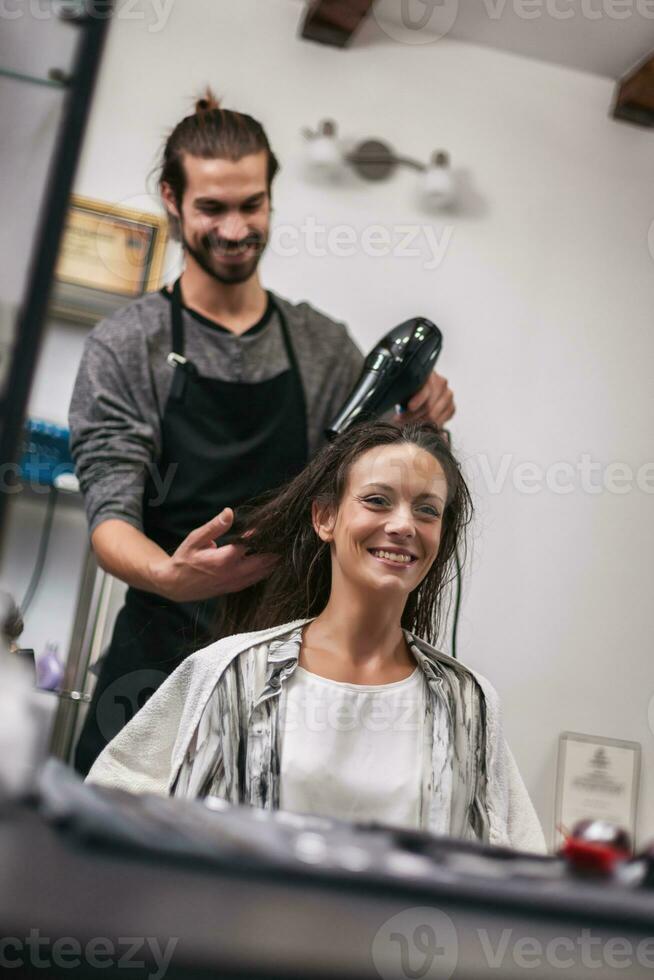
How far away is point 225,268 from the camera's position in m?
2.11

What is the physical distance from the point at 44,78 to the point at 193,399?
52.8 inches

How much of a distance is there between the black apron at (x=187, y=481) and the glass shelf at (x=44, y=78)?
1.28 m

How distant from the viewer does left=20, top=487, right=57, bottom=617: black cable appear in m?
2.56

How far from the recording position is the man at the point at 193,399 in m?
1.96

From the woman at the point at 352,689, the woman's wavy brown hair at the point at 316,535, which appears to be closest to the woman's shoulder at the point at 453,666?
the woman at the point at 352,689

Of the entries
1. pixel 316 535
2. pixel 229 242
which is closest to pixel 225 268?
pixel 229 242

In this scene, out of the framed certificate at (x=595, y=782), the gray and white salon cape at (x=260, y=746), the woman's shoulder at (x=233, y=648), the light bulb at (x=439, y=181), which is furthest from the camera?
the light bulb at (x=439, y=181)

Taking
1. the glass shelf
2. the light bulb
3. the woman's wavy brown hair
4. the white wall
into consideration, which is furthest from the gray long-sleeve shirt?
the glass shelf

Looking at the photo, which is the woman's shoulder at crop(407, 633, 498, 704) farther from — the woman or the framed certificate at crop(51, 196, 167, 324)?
the framed certificate at crop(51, 196, 167, 324)

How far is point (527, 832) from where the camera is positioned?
1.44 m

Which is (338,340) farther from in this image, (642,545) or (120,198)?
(642,545)

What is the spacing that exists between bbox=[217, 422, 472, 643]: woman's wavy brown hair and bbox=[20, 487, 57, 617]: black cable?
88cm

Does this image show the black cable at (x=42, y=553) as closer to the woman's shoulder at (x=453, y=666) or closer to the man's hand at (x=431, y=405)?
the man's hand at (x=431, y=405)

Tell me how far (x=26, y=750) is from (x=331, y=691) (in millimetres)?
953
